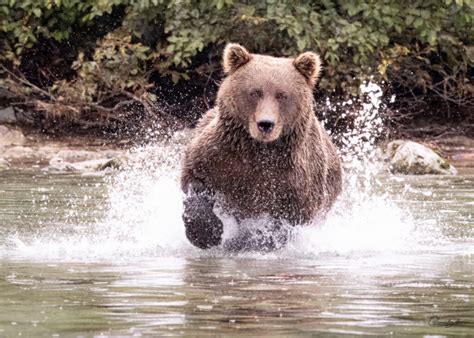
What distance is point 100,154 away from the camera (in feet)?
53.5

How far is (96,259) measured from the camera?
26.0ft

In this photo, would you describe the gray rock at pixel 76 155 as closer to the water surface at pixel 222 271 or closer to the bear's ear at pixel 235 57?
the water surface at pixel 222 271

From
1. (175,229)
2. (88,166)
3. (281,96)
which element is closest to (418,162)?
(88,166)

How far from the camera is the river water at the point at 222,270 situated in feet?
18.4

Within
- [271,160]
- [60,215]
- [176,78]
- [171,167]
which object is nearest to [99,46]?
[176,78]

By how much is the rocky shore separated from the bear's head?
6.36 m

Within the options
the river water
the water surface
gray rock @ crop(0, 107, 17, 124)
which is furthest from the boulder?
gray rock @ crop(0, 107, 17, 124)

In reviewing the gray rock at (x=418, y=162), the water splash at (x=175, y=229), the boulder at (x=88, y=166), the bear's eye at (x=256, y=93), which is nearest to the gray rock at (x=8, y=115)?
the boulder at (x=88, y=166)

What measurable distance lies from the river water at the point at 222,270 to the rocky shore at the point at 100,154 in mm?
2468

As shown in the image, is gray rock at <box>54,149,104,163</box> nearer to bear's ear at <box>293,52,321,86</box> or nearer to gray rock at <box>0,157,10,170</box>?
gray rock at <box>0,157,10,170</box>

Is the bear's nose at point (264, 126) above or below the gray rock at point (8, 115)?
above

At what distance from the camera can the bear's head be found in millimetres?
8367

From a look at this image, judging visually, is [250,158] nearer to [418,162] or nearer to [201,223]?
[201,223]

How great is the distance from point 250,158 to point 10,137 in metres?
9.21
